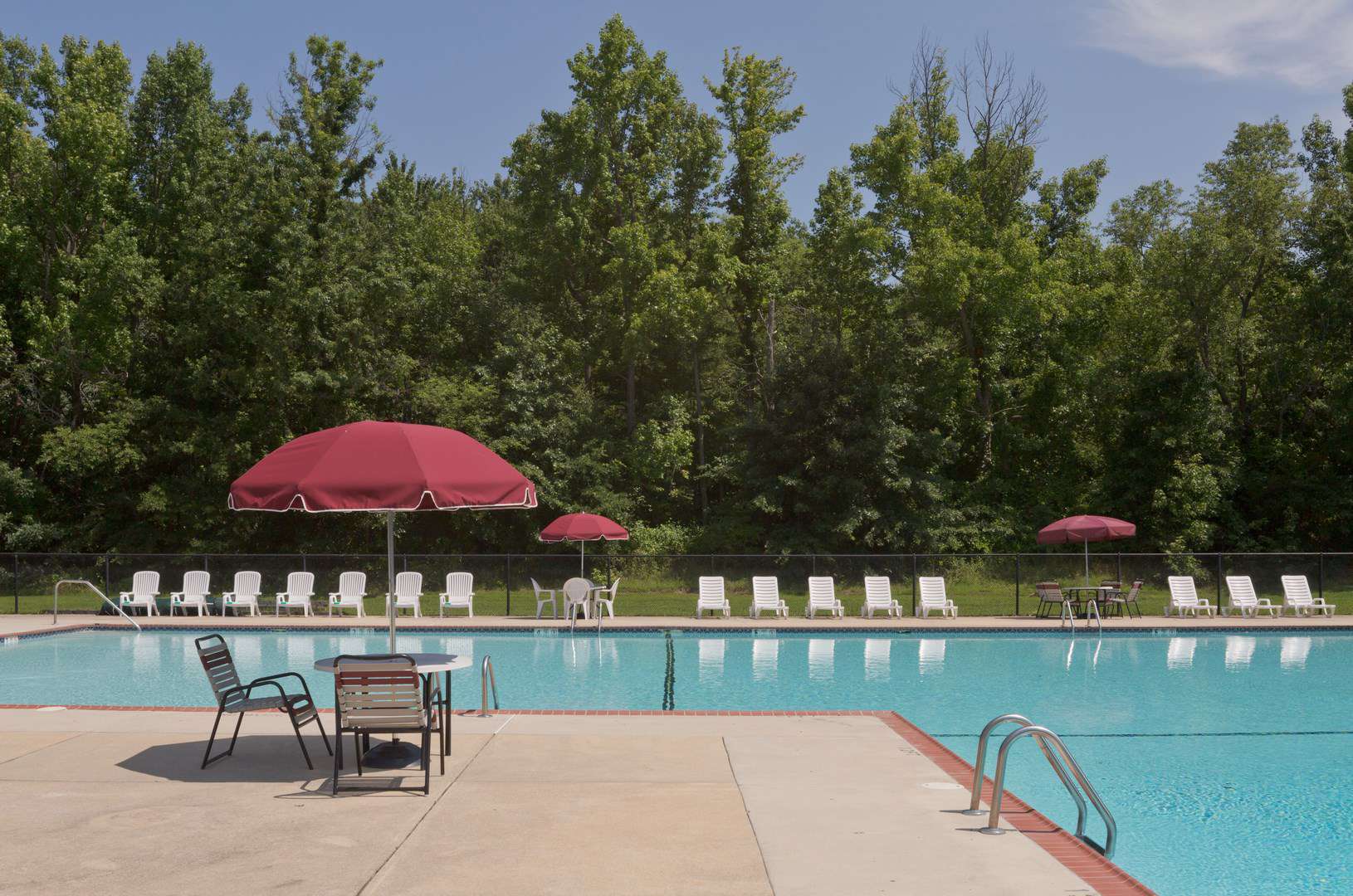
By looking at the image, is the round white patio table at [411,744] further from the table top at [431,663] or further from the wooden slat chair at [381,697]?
the wooden slat chair at [381,697]

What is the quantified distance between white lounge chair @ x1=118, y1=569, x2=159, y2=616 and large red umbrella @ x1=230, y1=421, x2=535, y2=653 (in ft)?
53.5

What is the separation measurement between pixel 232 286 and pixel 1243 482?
29166 mm

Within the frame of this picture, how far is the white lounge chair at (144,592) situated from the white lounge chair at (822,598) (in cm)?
1345

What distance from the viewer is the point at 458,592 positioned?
78.3 ft

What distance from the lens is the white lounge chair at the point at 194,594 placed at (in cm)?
2375

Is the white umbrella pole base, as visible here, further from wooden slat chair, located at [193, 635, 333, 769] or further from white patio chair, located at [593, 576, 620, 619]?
white patio chair, located at [593, 576, 620, 619]

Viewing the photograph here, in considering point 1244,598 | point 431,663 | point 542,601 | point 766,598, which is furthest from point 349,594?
point 1244,598

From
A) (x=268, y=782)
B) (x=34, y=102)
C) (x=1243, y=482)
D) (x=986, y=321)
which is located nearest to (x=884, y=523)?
(x=986, y=321)

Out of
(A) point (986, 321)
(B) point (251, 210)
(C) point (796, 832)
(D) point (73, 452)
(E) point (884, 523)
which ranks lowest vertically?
(C) point (796, 832)

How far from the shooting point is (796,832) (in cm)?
675

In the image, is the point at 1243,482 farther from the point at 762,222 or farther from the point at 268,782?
the point at 268,782

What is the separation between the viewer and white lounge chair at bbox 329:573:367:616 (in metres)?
23.4

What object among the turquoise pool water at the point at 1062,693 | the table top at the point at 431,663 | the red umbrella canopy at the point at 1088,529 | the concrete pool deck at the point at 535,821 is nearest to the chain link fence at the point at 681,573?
the red umbrella canopy at the point at 1088,529

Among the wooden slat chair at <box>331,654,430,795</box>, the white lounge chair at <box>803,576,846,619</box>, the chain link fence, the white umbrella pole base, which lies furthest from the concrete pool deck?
the chain link fence
